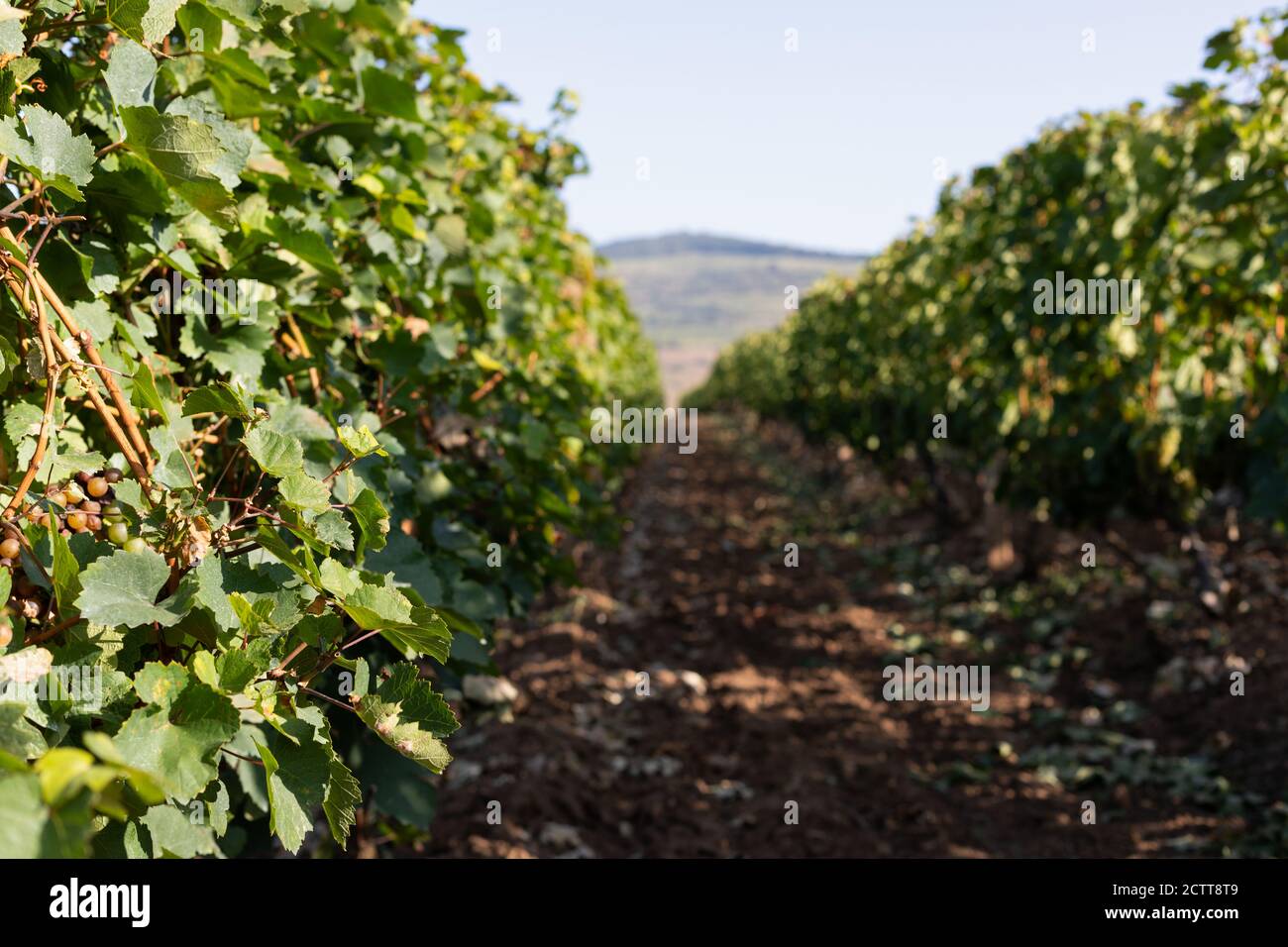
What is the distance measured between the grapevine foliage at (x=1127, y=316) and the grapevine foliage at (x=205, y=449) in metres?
3.94

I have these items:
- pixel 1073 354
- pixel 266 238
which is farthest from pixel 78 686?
pixel 1073 354

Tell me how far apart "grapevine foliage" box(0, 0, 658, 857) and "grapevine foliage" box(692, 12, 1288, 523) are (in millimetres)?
3945

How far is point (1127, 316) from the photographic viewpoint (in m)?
6.26

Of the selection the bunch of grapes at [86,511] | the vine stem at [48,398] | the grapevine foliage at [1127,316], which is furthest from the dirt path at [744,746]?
the vine stem at [48,398]

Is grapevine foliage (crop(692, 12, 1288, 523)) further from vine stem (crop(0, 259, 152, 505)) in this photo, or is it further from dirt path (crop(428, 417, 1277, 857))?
vine stem (crop(0, 259, 152, 505))

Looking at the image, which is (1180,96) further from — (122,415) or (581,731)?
(122,415)

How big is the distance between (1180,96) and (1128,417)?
2225mm

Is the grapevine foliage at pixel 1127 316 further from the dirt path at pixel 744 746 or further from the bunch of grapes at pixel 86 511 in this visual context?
the bunch of grapes at pixel 86 511

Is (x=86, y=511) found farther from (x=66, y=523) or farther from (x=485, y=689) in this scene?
(x=485, y=689)

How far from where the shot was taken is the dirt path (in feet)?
15.1

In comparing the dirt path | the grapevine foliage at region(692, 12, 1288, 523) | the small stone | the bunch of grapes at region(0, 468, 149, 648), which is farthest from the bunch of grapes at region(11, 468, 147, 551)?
the grapevine foliage at region(692, 12, 1288, 523)

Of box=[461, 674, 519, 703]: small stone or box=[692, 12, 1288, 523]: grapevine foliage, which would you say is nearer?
box=[461, 674, 519, 703]: small stone

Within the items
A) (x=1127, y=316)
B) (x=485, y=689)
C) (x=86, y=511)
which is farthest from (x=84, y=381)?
(x=1127, y=316)

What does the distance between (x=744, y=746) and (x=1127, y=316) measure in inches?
145
